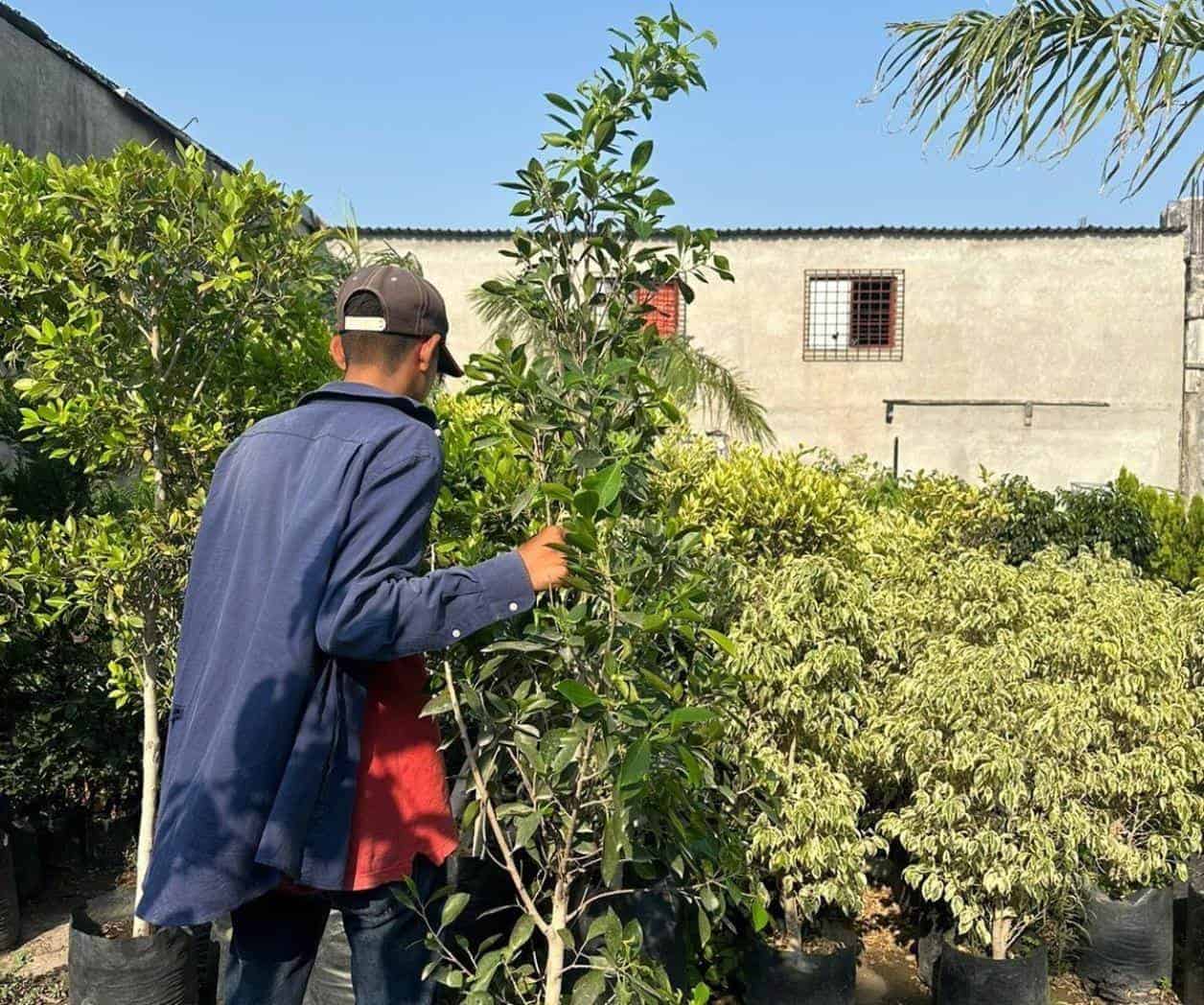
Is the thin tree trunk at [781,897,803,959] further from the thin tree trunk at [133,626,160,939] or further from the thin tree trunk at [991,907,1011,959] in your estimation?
the thin tree trunk at [133,626,160,939]

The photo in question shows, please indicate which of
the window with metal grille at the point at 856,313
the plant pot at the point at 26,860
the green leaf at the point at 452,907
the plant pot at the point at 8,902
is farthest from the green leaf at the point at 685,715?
the window with metal grille at the point at 856,313

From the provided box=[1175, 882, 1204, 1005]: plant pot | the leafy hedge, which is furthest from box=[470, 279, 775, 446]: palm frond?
box=[1175, 882, 1204, 1005]: plant pot

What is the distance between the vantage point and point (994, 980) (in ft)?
14.3

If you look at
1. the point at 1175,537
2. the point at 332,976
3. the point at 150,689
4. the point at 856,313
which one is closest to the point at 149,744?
the point at 150,689

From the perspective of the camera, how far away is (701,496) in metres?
5.39

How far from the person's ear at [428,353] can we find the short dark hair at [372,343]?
21 mm

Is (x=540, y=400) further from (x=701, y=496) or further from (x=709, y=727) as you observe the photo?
(x=701, y=496)

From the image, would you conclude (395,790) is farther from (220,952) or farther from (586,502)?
(220,952)

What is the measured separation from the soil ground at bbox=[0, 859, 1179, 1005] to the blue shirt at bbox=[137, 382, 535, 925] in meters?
2.64

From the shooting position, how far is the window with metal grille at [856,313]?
1731 centimetres

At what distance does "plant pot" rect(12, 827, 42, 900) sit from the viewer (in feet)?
17.0

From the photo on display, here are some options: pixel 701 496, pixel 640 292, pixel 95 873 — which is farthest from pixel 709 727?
pixel 95 873

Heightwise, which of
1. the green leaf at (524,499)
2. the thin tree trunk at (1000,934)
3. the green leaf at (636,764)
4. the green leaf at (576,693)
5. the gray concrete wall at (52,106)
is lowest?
the thin tree trunk at (1000,934)

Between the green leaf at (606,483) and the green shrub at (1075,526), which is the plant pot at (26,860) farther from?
the green shrub at (1075,526)
